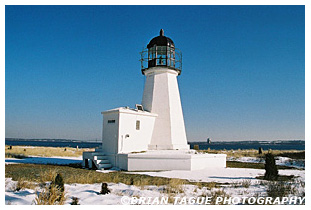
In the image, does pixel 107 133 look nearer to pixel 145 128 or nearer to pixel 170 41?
pixel 145 128

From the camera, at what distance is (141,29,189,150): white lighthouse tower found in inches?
712

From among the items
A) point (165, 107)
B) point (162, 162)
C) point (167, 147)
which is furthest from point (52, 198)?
point (165, 107)

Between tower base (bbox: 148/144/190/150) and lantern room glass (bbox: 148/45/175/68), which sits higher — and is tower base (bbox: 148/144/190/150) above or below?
below

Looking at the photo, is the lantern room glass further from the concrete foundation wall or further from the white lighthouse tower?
the concrete foundation wall

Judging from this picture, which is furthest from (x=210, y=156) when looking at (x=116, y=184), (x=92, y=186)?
(x=92, y=186)

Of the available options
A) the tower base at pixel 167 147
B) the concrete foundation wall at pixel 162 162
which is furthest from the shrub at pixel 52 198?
the tower base at pixel 167 147

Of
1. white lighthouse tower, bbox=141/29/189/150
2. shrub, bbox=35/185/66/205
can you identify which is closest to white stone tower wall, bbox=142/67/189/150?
white lighthouse tower, bbox=141/29/189/150

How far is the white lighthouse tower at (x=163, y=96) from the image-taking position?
712 inches

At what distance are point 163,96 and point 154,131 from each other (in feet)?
8.73

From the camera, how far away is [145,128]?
17.8 m

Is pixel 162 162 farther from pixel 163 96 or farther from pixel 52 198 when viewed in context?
pixel 52 198

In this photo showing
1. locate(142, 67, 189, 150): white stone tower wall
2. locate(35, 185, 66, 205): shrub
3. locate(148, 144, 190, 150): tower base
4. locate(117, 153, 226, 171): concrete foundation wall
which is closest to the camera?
locate(35, 185, 66, 205): shrub
